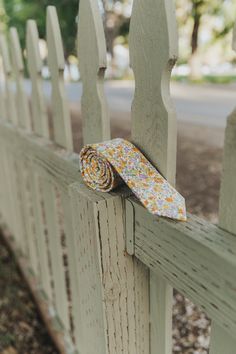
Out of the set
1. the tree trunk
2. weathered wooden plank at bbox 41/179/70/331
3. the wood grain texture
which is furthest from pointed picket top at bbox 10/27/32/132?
the tree trunk

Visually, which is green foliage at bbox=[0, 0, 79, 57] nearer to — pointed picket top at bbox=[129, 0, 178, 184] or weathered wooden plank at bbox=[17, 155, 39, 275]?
weathered wooden plank at bbox=[17, 155, 39, 275]

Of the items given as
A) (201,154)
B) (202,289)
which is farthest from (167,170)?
(201,154)

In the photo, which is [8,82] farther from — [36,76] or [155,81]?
[155,81]

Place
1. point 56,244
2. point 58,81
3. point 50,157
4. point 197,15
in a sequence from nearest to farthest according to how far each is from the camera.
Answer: point 58,81
point 50,157
point 56,244
point 197,15

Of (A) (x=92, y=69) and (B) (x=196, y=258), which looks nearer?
(B) (x=196, y=258)

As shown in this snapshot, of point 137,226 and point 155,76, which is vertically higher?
point 155,76

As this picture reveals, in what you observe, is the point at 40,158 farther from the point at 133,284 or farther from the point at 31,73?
the point at 133,284

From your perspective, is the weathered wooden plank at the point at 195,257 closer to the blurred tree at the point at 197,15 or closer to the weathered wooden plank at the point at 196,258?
the weathered wooden plank at the point at 196,258

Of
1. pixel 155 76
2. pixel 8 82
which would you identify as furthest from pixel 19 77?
pixel 155 76
